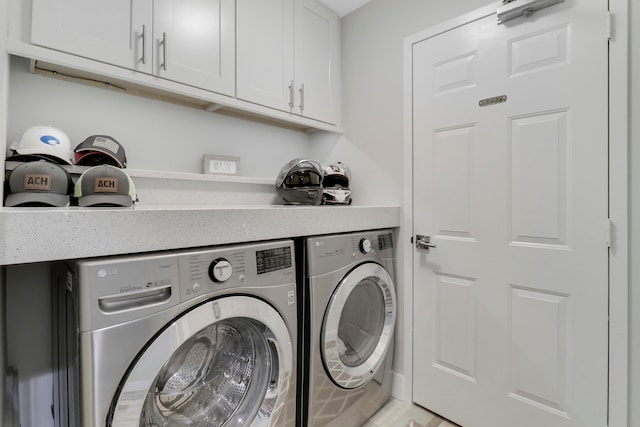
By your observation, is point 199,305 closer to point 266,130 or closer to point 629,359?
point 266,130

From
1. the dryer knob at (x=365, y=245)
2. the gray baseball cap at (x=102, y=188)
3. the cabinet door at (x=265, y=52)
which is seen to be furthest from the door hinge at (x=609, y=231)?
the gray baseball cap at (x=102, y=188)

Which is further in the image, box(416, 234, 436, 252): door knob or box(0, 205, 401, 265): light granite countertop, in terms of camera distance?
box(416, 234, 436, 252): door knob

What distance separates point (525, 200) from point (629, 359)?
27.9 inches

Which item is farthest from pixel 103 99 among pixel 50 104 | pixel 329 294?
pixel 329 294

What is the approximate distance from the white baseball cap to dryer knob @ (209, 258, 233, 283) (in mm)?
795

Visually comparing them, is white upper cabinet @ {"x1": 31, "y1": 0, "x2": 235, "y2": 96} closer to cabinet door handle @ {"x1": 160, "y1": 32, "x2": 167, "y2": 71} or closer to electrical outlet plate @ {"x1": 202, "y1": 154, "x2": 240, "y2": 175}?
cabinet door handle @ {"x1": 160, "y1": 32, "x2": 167, "y2": 71}

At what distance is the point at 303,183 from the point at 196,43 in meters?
0.86

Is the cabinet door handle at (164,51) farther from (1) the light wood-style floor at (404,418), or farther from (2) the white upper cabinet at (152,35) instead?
(1) the light wood-style floor at (404,418)

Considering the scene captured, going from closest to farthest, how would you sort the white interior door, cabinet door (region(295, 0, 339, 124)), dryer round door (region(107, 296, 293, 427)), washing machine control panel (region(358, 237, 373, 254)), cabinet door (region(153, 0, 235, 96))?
dryer round door (region(107, 296, 293, 427))
the white interior door
cabinet door (region(153, 0, 235, 96))
washing machine control panel (region(358, 237, 373, 254))
cabinet door (region(295, 0, 339, 124))

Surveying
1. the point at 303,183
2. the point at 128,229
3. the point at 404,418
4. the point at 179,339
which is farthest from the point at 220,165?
the point at 404,418

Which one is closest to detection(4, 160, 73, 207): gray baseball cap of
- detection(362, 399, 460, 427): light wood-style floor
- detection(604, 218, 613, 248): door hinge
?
detection(362, 399, 460, 427): light wood-style floor

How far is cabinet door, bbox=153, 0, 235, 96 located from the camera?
138 centimetres

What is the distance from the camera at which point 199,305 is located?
922 millimetres

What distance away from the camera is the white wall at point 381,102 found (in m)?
1.80
